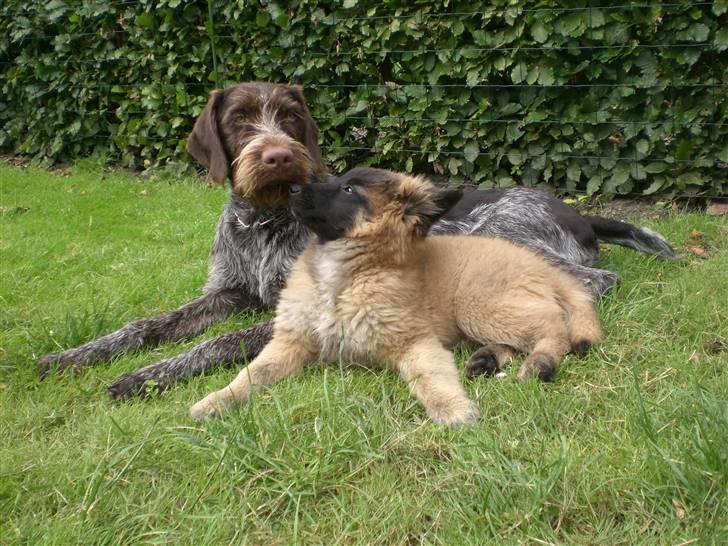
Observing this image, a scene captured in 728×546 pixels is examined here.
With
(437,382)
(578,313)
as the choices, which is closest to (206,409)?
(437,382)

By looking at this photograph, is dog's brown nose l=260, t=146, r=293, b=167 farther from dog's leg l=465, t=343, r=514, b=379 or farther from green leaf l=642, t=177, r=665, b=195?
green leaf l=642, t=177, r=665, b=195

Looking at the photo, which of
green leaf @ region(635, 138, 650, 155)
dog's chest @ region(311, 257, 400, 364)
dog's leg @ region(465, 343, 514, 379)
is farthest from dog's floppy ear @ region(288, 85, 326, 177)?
green leaf @ region(635, 138, 650, 155)

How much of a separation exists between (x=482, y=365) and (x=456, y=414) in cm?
61

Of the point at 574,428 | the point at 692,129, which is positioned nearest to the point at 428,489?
the point at 574,428

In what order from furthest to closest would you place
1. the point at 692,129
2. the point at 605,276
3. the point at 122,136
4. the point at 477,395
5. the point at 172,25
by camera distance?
1. the point at 122,136
2. the point at 172,25
3. the point at 692,129
4. the point at 605,276
5. the point at 477,395

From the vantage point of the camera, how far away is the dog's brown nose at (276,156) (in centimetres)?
429

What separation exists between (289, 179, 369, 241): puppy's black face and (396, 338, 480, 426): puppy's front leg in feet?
2.34

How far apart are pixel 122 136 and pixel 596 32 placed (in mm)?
5804

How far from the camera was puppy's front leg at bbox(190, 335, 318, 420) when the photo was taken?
3096mm

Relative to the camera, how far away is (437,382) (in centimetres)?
317

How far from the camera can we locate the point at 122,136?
9.24m

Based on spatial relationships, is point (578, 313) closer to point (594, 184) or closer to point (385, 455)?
point (385, 455)

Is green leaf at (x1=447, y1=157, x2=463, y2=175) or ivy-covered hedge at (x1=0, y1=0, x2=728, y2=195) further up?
ivy-covered hedge at (x1=0, y1=0, x2=728, y2=195)

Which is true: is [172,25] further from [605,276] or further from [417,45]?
[605,276]
